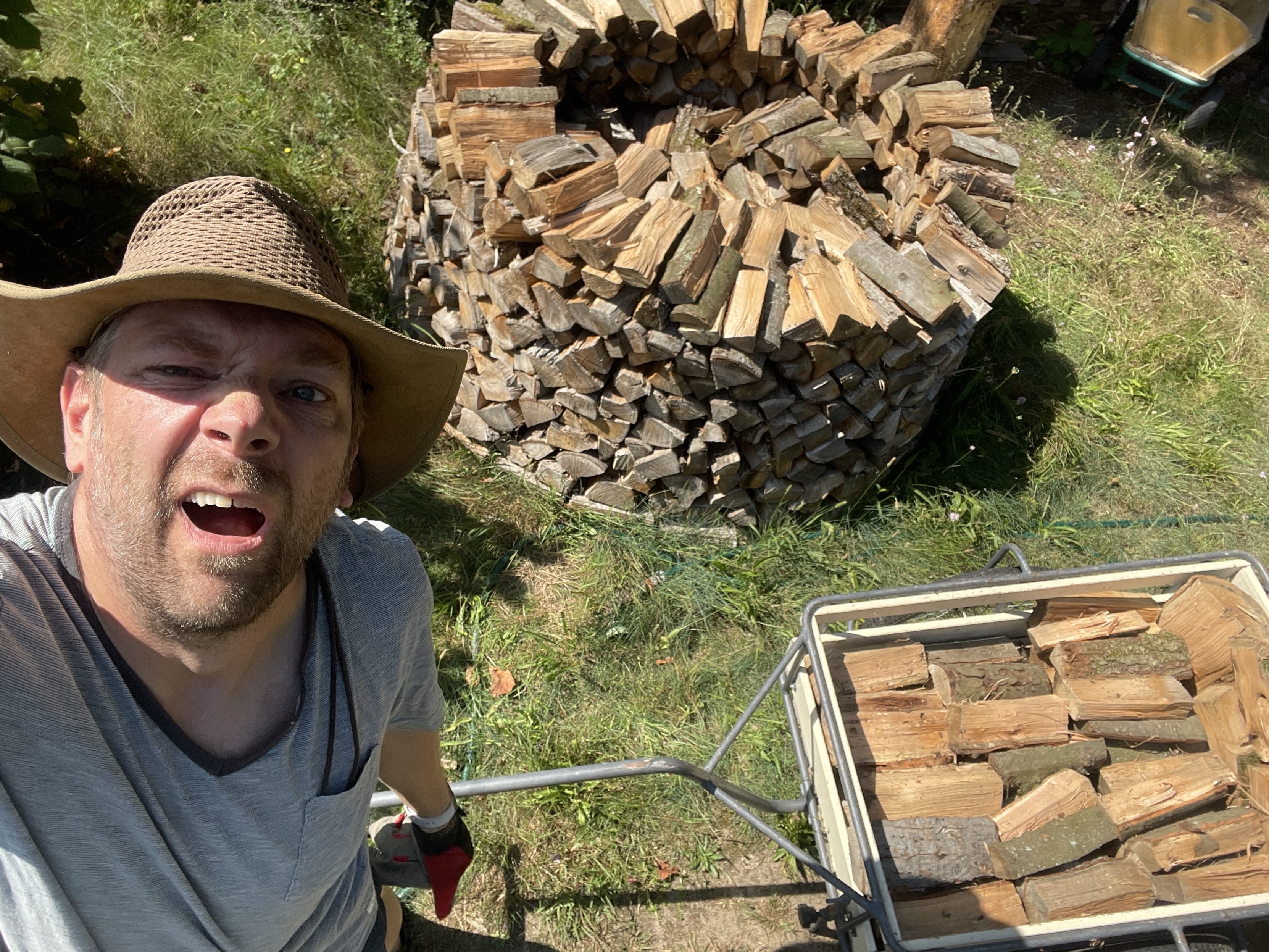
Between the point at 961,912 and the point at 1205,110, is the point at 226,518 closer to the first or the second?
the point at 961,912

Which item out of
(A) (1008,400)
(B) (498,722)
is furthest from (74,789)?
(A) (1008,400)

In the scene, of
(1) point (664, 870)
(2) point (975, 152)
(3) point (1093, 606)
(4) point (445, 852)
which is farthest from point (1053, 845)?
(2) point (975, 152)

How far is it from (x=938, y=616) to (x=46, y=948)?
299 centimetres

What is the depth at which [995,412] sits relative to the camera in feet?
13.9

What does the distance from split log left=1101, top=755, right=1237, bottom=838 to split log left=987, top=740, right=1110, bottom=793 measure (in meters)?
0.09

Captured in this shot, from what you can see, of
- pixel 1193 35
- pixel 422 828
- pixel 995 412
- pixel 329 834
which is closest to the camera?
pixel 329 834

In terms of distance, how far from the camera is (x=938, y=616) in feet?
11.2

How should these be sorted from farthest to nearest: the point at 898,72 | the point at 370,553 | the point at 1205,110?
the point at 1205,110, the point at 898,72, the point at 370,553

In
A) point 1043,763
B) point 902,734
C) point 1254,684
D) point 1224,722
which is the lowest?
point 902,734

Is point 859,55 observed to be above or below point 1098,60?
below

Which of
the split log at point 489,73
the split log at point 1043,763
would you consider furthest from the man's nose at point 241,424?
the split log at point 489,73

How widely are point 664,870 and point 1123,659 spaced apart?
5.24ft

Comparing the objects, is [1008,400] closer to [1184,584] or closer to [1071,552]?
[1071,552]

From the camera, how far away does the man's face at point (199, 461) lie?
1.21 m
